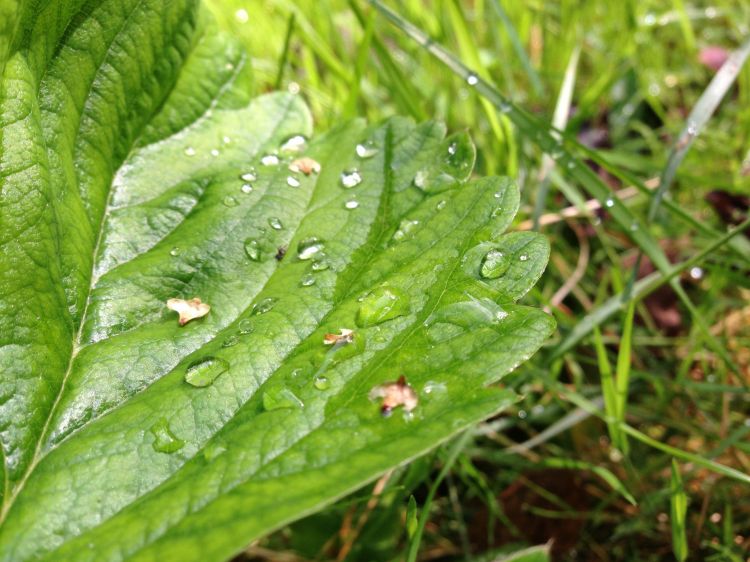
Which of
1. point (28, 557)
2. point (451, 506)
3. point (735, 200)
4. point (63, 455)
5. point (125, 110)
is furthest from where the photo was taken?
point (735, 200)

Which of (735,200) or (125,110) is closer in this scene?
→ (125,110)

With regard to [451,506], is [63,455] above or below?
above

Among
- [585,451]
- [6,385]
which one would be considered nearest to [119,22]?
[6,385]

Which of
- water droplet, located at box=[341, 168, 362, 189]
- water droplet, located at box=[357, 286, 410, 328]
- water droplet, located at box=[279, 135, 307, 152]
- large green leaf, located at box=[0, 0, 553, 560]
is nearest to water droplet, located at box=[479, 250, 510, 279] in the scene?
large green leaf, located at box=[0, 0, 553, 560]

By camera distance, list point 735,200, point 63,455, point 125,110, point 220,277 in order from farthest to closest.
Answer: point 735,200
point 125,110
point 220,277
point 63,455

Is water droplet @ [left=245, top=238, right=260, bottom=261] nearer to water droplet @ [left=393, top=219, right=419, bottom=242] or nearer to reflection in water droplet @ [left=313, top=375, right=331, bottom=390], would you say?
water droplet @ [left=393, top=219, right=419, bottom=242]

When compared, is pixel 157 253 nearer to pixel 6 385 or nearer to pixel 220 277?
pixel 220 277

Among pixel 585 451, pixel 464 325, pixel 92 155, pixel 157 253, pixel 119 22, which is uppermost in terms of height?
pixel 119 22
